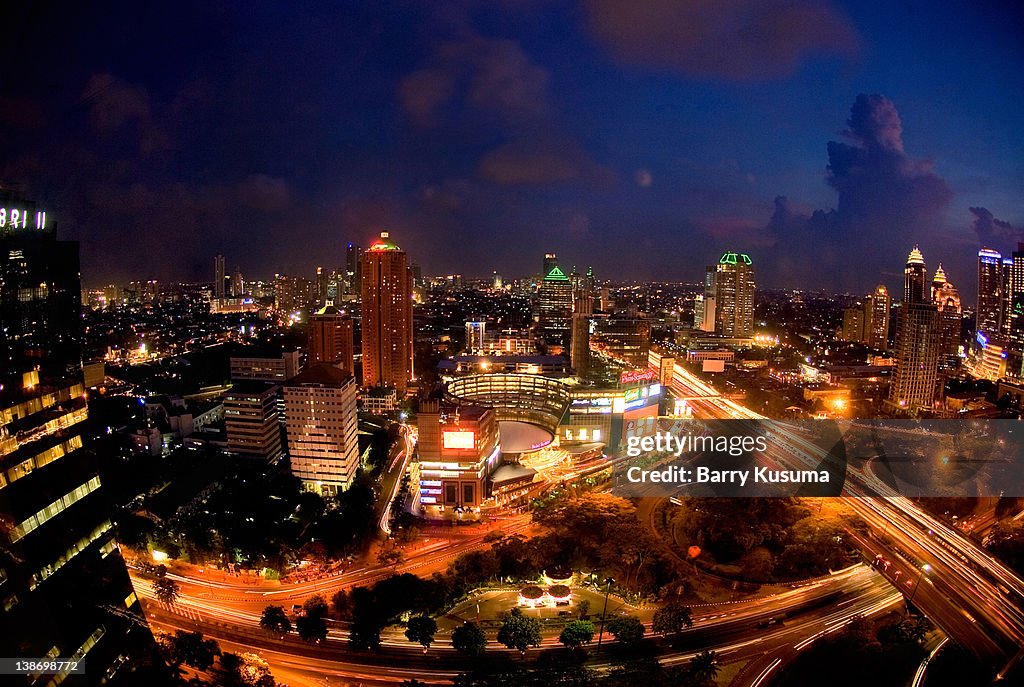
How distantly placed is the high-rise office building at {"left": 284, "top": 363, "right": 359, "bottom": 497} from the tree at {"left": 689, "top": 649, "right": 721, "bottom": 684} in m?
4.48

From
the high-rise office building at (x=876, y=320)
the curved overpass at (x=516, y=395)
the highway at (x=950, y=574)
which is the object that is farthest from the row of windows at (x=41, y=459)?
the high-rise office building at (x=876, y=320)

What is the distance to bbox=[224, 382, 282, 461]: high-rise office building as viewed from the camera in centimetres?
762

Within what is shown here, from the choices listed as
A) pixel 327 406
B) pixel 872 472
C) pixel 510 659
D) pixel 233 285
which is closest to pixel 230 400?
pixel 327 406

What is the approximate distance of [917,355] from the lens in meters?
9.50

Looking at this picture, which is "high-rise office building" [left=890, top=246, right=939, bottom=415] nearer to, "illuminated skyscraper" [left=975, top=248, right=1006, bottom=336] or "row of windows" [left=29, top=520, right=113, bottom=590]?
"illuminated skyscraper" [left=975, top=248, right=1006, bottom=336]

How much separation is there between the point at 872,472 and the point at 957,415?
3279mm

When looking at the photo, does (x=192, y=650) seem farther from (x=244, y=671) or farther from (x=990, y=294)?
(x=990, y=294)

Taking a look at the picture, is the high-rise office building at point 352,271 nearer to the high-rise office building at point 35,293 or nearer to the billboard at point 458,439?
the billboard at point 458,439

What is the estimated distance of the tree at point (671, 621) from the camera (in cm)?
427

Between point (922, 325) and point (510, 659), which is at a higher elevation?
point (922, 325)

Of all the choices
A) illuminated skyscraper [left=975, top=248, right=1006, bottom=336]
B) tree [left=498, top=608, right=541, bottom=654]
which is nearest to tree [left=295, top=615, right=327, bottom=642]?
tree [left=498, top=608, right=541, bottom=654]

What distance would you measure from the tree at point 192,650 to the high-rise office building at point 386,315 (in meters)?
7.49

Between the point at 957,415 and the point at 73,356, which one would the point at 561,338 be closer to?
the point at 957,415

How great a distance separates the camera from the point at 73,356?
2.29m
